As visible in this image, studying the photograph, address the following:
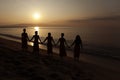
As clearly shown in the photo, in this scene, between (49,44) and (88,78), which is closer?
(88,78)

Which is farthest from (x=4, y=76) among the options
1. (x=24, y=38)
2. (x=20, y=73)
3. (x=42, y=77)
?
(x=24, y=38)

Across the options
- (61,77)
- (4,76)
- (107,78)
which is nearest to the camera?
(4,76)

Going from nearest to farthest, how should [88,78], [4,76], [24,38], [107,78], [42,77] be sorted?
[4,76] < [42,77] < [88,78] < [107,78] < [24,38]

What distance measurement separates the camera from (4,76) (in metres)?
8.14

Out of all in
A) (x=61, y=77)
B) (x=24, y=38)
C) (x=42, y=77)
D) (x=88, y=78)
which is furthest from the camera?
(x=24, y=38)

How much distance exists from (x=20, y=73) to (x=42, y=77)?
1011 millimetres

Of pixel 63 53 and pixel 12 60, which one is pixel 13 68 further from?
pixel 63 53

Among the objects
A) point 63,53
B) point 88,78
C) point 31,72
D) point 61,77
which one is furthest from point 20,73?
point 63,53

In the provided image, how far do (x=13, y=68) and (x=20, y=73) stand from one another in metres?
0.70

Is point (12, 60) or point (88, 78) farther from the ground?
point (12, 60)

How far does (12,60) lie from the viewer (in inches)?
432

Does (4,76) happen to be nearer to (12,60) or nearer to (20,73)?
(20,73)

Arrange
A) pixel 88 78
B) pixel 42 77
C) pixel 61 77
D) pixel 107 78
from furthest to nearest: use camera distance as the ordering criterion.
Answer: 1. pixel 107 78
2. pixel 88 78
3. pixel 61 77
4. pixel 42 77

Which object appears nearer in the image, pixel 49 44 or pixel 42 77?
pixel 42 77
